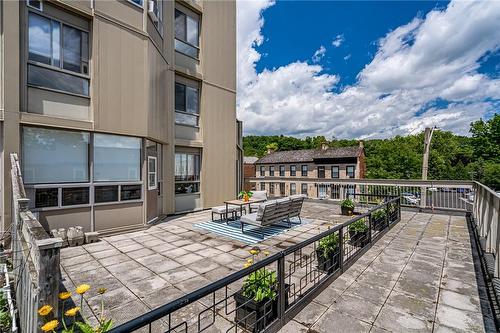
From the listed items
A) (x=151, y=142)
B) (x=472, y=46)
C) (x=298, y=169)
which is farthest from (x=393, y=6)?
(x=298, y=169)

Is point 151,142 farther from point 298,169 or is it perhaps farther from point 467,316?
point 298,169

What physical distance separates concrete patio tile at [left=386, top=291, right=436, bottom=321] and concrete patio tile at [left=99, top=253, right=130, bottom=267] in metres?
4.67

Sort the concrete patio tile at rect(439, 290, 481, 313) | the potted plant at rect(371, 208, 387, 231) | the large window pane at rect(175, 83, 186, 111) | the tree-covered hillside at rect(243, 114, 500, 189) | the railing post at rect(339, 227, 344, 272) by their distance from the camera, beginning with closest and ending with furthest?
the concrete patio tile at rect(439, 290, 481, 313), the railing post at rect(339, 227, 344, 272), the potted plant at rect(371, 208, 387, 231), the large window pane at rect(175, 83, 186, 111), the tree-covered hillside at rect(243, 114, 500, 189)

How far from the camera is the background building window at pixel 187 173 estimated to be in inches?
367

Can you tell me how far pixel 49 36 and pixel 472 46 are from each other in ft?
52.0

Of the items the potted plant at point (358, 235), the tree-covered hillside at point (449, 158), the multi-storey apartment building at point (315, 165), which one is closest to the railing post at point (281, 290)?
the potted plant at point (358, 235)

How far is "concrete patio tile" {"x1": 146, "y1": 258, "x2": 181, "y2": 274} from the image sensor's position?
4117 millimetres

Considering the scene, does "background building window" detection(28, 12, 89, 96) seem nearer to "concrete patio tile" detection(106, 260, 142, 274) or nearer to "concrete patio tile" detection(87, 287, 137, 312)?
"concrete patio tile" detection(106, 260, 142, 274)

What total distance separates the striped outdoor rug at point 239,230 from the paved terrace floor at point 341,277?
0.97ft

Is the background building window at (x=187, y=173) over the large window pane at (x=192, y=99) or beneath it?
beneath

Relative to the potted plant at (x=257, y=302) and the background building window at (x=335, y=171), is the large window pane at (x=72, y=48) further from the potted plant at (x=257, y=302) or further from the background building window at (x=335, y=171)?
the background building window at (x=335, y=171)

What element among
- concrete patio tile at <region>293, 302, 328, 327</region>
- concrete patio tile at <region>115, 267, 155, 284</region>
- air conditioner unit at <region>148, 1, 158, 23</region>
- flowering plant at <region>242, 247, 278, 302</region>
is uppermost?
air conditioner unit at <region>148, 1, 158, 23</region>

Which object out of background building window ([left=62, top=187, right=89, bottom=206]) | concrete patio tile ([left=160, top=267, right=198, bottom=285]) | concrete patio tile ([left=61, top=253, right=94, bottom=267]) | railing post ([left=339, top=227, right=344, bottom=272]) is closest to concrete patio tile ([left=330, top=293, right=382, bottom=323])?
railing post ([left=339, top=227, right=344, bottom=272])

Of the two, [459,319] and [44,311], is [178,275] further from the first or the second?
[459,319]
